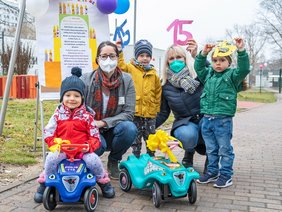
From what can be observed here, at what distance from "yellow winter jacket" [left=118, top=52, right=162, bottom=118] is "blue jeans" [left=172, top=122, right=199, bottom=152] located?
451 millimetres

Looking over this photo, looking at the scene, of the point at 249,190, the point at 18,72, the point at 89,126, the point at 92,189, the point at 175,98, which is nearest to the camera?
the point at 92,189

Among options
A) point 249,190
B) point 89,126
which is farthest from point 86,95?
point 249,190

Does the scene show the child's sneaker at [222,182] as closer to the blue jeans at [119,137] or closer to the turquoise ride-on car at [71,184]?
the blue jeans at [119,137]

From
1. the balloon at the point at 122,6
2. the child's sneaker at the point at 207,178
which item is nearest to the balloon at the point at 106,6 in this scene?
the balloon at the point at 122,6

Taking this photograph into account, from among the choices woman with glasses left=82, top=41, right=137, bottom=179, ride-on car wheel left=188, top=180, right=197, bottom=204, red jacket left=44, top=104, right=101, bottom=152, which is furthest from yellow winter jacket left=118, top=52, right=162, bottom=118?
ride-on car wheel left=188, top=180, right=197, bottom=204

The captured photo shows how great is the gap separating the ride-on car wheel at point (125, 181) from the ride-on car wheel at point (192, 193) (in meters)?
0.68

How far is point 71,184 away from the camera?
3.57 metres

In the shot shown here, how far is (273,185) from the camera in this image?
483 centimetres

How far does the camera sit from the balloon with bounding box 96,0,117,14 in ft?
17.8

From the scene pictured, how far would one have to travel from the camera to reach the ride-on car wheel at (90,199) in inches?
139

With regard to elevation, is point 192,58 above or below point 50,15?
below

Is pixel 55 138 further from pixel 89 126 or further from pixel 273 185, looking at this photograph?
pixel 273 185

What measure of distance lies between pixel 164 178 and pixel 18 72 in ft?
65.5

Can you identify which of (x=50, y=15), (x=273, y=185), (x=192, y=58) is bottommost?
(x=273, y=185)
